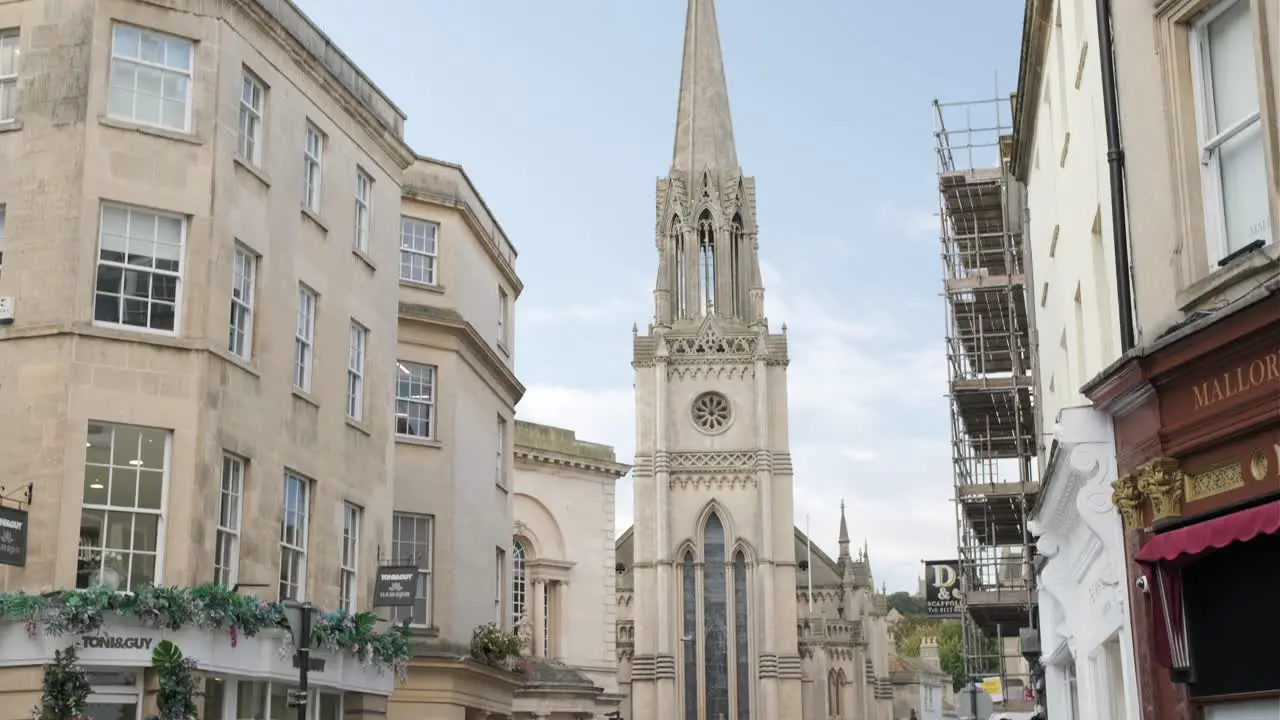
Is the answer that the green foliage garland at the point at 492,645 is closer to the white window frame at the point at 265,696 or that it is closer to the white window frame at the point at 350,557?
the white window frame at the point at 350,557

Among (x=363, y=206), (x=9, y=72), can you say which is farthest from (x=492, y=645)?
(x=9, y=72)

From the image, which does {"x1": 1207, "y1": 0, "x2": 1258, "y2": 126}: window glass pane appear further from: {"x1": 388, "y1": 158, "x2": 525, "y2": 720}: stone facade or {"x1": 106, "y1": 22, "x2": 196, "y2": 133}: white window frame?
{"x1": 388, "y1": 158, "x2": 525, "y2": 720}: stone facade

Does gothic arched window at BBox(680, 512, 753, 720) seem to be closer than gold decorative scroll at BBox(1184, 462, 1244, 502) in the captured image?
No

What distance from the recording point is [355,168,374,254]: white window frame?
2366 centimetres

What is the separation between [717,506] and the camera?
73125mm

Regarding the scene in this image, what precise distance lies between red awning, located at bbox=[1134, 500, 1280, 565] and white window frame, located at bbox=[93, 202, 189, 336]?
1154 cm

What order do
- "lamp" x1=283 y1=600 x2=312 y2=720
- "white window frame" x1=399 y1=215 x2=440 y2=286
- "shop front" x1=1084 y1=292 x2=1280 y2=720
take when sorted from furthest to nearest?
"white window frame" x1=399 y1=215 x2=440 y2=286 → "lamp" x1=283 y1=600 x2=312 y2=720 → "shop front" x1=1084 y1=292 x2=1280 y2=720

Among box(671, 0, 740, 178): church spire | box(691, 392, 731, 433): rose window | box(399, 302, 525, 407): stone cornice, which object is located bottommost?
box(399, 302, 525, 407): stone cornice

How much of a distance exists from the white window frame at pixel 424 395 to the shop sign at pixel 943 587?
48.0 ft

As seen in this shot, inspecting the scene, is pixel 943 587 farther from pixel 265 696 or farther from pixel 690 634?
pixel 690 634

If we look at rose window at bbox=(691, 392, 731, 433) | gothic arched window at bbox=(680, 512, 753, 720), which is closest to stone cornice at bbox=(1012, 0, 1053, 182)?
gothic arched window at bbox=(680, 512, 753, 720)

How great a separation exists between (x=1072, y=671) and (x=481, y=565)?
13353 millimetres

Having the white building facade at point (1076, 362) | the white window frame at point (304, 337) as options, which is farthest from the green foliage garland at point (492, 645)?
the white building facade at point (1076, 362)

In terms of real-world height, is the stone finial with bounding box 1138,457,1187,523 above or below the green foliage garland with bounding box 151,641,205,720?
above
